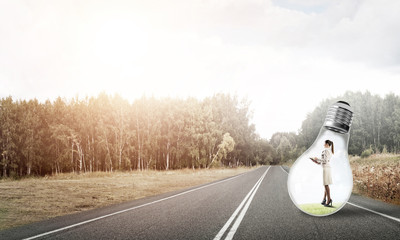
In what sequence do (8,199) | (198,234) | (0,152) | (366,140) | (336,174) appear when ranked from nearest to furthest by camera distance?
(336,174) < (198,234) < (8,199) < (0,152) < (366,140)

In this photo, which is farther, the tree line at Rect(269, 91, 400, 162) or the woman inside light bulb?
the tree line at Rect(269, 91, 400, 162)

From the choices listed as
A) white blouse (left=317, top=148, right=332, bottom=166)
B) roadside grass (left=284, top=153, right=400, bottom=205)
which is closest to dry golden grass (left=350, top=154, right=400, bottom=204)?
roadside grass (left=284, top=153, right=400, bottom=205)

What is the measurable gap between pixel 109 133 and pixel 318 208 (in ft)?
189

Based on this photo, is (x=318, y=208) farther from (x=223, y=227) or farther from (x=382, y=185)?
(x=382, y=185)

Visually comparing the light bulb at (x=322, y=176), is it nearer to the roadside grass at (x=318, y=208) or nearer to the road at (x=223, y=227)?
the roadside grass at (x=318, y=208)

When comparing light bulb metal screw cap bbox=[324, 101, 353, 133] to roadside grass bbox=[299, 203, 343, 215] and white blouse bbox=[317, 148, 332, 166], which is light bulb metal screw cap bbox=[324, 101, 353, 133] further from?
roadside grass bbox=[299, 203, 343, 215]

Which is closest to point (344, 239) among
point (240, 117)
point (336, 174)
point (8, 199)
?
point (336, 174)

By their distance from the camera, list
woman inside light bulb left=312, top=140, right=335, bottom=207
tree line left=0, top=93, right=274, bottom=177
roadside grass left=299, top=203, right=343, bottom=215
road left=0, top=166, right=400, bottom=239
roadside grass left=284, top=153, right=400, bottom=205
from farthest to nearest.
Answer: tree line left=0, top=93, right=274, bottom=177
roadside grass left=284, top=153, right=400, bottom=205
road left=0, top=166, right=400, bottom=239
roadside grass left=299, top=203, right=343, bottom=215
woman inside light bulb left=312, top=140, right=335, bottom=207

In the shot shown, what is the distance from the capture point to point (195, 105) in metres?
57.4

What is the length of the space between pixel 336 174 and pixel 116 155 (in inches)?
2212

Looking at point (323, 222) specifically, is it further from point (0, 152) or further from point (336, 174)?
point (0, 152)

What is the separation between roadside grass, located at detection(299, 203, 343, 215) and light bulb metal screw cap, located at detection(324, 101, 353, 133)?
100 cm

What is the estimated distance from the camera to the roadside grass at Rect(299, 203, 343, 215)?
3.68 meters

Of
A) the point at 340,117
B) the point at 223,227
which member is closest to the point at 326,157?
the point at 340,117
